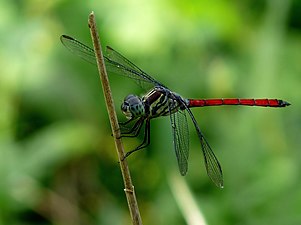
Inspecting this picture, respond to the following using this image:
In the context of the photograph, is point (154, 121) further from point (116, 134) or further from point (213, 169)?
point (116, 134)

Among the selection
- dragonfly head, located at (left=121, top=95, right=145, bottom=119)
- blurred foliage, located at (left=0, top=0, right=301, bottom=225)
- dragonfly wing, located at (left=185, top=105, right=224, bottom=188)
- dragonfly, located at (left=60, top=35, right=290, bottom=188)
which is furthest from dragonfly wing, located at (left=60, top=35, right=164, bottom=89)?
blurred foliage, located at (left=0, top=0, right=301, bottom=225)

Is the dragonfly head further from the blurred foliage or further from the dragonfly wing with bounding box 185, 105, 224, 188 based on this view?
the blurred foliage

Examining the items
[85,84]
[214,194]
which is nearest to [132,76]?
[214,194]

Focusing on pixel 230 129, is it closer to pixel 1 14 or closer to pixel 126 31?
pixel 126 31

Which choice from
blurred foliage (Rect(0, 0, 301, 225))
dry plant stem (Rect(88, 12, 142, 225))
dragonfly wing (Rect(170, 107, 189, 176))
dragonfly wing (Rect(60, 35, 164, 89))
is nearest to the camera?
dry plant stem (Rect(88, 12, 142, 225))

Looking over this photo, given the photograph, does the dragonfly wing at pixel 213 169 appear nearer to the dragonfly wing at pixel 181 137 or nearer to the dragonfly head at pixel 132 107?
the dragonfly wing at pixel 181 137

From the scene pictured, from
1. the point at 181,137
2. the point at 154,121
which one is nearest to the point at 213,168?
the point at 181,137
